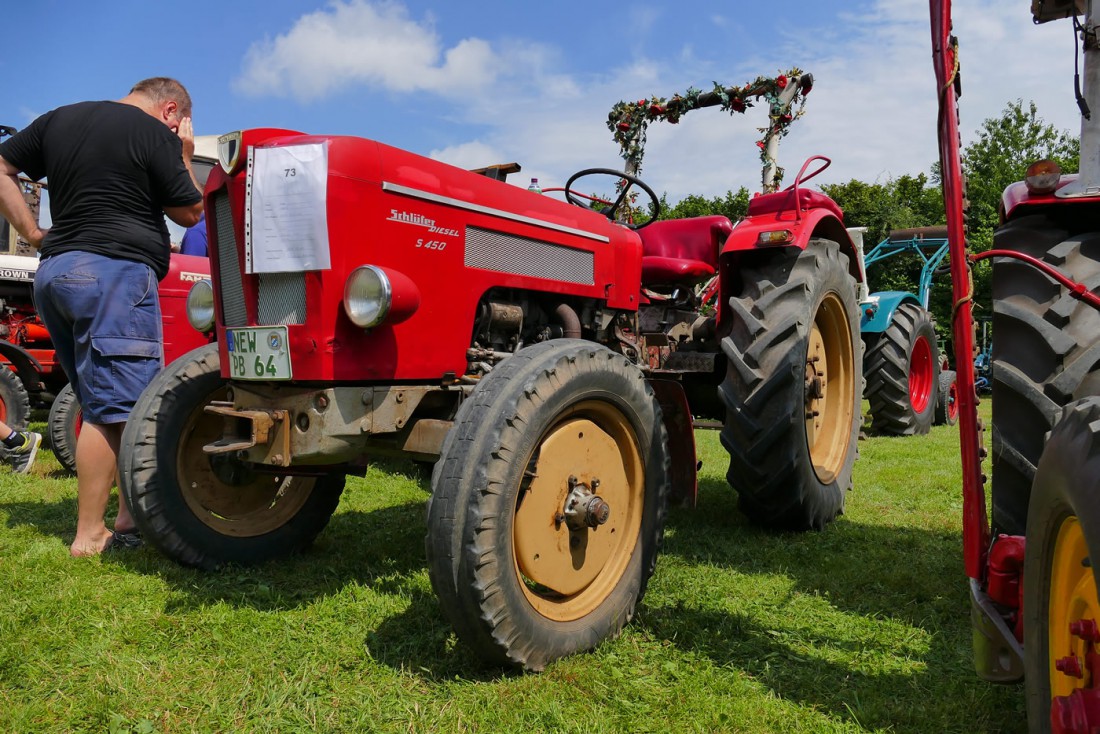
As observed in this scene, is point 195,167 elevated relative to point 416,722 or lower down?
elevated

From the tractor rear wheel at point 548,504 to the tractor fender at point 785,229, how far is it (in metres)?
1.28

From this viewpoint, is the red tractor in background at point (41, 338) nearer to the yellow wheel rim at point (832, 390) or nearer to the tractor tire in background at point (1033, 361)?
the yellow wheel rim at point (832, 390)

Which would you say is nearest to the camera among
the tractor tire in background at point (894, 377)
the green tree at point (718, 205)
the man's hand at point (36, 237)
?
the man's hand at point (36, 237)

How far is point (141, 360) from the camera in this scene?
3127 mm

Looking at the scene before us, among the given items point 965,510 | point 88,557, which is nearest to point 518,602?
point 965,510

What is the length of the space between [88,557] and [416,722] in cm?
192

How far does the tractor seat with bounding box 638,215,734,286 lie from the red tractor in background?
271 centimetres

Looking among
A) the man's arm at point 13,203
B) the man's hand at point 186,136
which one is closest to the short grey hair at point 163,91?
the man's hand at point 186,136

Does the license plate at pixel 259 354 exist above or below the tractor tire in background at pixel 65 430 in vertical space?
above

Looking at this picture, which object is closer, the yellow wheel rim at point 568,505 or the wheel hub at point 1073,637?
the wheel hub at point 1073,637

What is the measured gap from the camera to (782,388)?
10.5 ft

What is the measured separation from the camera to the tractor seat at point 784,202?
385 cm

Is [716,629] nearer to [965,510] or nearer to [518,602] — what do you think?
[518,602]

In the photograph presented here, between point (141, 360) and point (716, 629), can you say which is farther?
point (141, 360)
